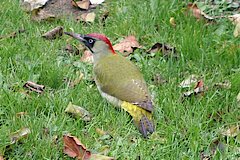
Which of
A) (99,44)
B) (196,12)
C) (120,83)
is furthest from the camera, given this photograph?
(196,12)

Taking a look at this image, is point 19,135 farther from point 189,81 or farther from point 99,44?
point 189,81

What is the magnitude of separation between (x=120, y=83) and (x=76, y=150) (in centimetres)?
84

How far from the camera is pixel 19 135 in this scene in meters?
4.07

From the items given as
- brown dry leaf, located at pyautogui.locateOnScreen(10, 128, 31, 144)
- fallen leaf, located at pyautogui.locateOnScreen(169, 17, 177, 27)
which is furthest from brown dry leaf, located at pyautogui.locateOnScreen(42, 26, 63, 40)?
brown dry leaf, located at pyautogui.locateOnScreen(10, 128, 31, 144)

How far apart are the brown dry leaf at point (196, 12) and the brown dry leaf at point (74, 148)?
219 cm

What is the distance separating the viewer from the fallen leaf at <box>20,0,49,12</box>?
20.7 feet

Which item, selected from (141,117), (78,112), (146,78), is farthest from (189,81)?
(78,112)

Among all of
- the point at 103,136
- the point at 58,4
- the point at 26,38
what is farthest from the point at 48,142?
the point at 58,4

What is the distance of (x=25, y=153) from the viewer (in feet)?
13.2

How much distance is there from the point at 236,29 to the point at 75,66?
139 cm

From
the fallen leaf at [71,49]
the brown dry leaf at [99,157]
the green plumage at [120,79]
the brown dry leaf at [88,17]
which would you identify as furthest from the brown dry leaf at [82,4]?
the brown dry leaf at [99,157]

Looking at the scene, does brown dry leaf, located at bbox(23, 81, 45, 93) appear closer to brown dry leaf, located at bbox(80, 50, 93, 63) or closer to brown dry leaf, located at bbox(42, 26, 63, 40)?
brown dry leaf, located at bbox(80, 50, 93, 63)

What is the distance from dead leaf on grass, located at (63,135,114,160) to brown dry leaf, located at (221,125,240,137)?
788 millimetres

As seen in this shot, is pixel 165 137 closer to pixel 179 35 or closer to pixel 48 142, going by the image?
pixel 48 142
